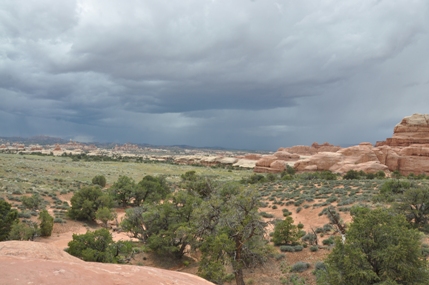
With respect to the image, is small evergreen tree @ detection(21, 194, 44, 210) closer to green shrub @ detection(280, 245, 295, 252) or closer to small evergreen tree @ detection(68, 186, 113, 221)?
small evergreen tree @ detection(68, 186, 113, 221)

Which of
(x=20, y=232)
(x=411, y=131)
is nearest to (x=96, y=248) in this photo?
(x=20, y=232)

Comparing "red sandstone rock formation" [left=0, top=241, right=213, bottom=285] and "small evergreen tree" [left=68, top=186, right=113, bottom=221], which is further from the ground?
"red sandstone rock formation" [left=0, top=241, right=213, bottom=285]

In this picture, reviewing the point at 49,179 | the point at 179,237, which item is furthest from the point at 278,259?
the point at 49,179

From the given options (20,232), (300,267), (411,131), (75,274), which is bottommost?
(300,267)

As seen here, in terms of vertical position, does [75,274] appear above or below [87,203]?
above

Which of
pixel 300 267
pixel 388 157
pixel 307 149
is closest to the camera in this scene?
pixel 300 267

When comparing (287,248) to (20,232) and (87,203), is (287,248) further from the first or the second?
(87,203)

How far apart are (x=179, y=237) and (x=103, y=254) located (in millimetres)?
4666

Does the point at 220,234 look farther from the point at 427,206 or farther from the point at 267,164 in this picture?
the point at 267,164

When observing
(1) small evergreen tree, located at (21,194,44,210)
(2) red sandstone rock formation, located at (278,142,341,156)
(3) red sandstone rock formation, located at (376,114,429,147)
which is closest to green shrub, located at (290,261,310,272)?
(1) small evergreen tree, located at (21,194,44,210)

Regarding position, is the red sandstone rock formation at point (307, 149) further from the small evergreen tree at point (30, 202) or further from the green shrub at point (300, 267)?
the green shrub at point (300, 267)

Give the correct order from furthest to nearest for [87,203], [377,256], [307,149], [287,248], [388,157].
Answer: [307,149] < [388,157] < [87,203] < [287,248] < [377,256]

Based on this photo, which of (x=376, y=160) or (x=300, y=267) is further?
(x=376, y=160)

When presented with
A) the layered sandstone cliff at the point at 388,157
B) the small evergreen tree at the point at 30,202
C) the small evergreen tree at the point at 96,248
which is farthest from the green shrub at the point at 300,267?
the layered sandstone cliff at the point at 388,157
